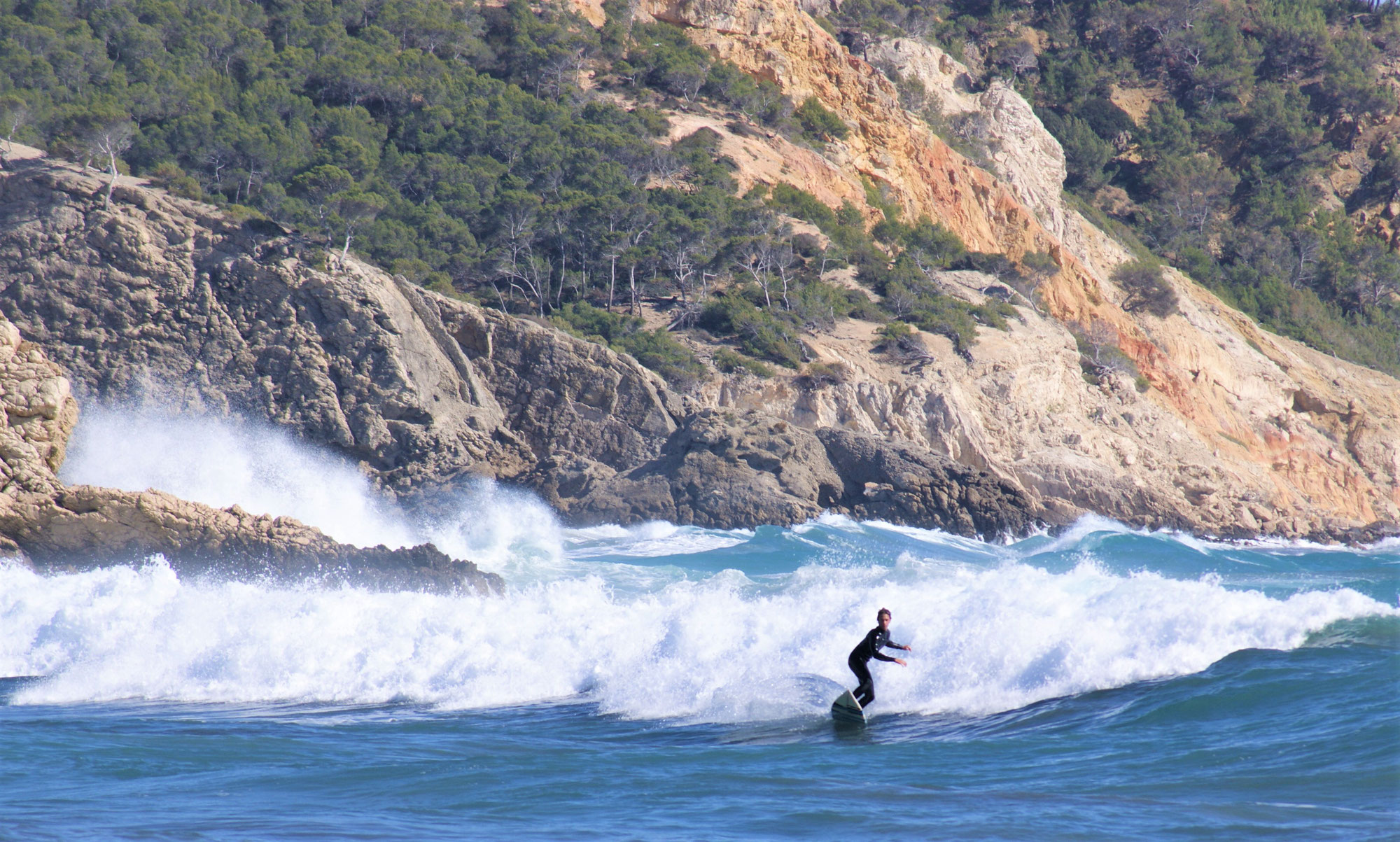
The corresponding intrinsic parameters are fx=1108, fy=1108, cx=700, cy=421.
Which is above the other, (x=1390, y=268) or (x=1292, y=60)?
(x=1292, y=60)

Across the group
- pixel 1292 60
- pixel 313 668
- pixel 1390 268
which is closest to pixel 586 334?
pixel 313 668

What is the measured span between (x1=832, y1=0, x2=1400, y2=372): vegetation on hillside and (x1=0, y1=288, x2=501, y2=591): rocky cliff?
44.1m

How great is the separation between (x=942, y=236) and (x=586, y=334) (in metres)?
16.7

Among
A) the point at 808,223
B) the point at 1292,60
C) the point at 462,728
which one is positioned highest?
the point at 1292,60

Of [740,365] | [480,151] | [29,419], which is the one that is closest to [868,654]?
[29,419]

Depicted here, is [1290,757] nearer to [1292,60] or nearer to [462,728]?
[462,728]

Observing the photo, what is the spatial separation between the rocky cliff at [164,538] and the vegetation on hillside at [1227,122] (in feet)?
145

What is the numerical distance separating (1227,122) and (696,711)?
55.8 metres

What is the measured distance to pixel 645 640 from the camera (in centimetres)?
1182

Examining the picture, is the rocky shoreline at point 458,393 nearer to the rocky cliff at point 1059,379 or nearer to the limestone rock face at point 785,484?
the limestone rock face at point 785,484

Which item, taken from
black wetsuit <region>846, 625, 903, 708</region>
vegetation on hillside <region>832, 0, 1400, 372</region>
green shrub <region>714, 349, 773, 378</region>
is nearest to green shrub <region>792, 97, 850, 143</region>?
vegetation on hillside <region>832, 0, 1400, 372</region>

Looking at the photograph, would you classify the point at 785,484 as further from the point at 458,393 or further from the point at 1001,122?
the point at 1001,122

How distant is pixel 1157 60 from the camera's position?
59281 mm

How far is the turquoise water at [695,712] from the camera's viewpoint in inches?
270
